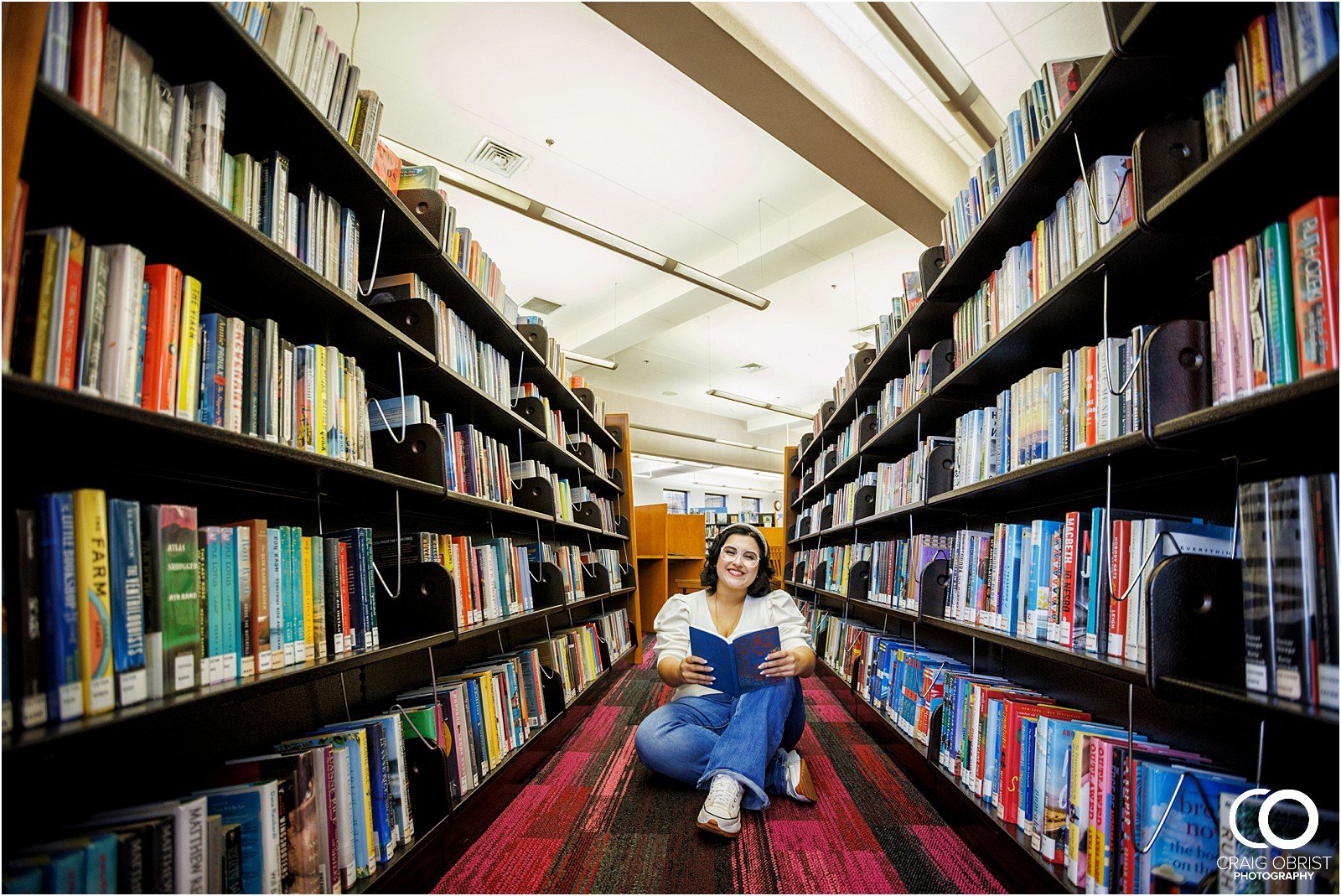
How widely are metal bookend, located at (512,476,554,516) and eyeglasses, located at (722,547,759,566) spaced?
2.75 ft

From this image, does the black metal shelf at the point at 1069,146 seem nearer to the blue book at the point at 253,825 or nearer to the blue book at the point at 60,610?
the blue book at the point at 60,610

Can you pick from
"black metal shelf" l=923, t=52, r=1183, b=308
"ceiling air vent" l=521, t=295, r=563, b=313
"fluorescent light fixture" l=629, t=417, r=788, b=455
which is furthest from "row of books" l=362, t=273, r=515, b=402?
"fluorescent light fixture" l=629, t=417, r=788, b=455

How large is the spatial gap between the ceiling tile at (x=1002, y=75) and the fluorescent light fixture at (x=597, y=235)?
191cm

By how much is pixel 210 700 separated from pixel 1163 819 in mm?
1485

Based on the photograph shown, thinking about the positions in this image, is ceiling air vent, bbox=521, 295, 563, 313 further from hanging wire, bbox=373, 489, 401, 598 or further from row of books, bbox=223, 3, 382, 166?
hanging wire, bbox=373, 489, 401, 598

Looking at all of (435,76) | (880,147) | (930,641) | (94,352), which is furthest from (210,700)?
(880,147)

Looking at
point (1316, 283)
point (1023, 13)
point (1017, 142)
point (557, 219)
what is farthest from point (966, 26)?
point (1316, 283)

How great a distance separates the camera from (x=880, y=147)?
3.44m

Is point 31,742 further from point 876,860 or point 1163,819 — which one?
point 876,860

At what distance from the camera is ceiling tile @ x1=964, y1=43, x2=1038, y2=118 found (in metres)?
3.22

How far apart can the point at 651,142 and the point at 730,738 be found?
329 centimetres

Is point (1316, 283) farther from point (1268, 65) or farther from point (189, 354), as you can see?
point (189, 354)

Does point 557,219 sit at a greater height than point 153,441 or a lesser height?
greater

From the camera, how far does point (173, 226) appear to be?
108 centimetres
